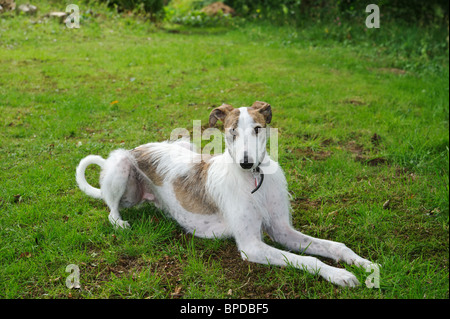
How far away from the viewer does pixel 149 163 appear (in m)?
4.55

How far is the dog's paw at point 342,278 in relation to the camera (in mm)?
3182

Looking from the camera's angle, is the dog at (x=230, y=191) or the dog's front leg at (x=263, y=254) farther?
the dog at (x=230, y=191)

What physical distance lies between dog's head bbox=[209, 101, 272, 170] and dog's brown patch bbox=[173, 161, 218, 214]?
0.65m

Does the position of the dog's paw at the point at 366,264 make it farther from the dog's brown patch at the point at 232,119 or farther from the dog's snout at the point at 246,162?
the dog's brown patch at the point at 232,119

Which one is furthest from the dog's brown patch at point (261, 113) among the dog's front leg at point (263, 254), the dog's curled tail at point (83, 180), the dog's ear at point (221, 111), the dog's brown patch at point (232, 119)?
the dog's curled tail at point (83, 180)

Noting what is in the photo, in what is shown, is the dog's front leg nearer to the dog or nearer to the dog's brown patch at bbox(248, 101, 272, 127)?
the dog

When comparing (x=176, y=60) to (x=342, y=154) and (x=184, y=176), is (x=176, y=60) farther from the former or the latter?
(x=184, y=176)

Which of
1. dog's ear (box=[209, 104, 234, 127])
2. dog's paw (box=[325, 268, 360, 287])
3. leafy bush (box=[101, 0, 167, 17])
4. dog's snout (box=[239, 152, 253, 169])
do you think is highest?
leafy bush (box=[101, 0, 167, 17])

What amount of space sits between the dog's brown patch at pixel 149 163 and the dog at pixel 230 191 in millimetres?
11

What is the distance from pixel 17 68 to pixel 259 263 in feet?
26.5

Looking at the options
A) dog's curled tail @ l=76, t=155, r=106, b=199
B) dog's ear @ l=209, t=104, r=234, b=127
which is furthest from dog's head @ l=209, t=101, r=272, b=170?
dog's curled tail @ l=76, t=155, r=106, b=199

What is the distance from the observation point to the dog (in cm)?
348

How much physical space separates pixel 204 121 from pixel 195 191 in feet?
9.96

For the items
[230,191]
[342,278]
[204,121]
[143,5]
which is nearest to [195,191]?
[230,191]
